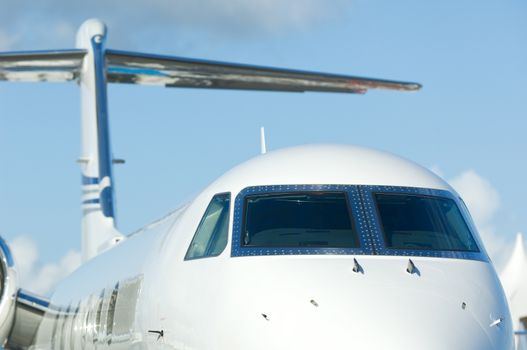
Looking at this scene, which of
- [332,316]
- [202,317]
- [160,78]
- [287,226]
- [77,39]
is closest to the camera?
[332,316]

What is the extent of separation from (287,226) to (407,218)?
95cm

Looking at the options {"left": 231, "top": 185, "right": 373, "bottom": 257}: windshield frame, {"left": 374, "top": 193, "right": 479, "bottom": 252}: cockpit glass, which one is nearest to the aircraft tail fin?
{"left": 374, "top": 193, "right": 479, "bottom": 252}: cockpit glass

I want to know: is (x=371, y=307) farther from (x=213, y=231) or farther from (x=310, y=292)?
(x=213, y=231)

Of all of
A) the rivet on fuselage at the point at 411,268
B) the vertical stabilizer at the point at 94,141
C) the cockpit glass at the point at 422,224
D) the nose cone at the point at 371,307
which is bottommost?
the nose cone at the point at 371,307

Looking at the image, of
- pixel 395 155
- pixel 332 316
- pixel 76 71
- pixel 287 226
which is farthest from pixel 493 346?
pixel 76 71

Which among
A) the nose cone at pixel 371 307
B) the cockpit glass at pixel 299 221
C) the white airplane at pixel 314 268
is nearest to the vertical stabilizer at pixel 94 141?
the white airplane at pixel 314 268

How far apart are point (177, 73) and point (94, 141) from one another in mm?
2123

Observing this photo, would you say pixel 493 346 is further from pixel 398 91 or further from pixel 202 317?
pixel 398 91

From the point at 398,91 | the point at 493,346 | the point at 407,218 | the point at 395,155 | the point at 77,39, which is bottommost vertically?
the point at 493,346

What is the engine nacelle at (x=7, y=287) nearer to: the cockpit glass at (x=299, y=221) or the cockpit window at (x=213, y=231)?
the cockpit window at (x=213, y=231)

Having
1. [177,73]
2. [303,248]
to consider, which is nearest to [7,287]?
[303,248]

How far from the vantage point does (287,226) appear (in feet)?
26.2

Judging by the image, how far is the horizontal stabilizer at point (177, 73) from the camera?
18203 millimetres

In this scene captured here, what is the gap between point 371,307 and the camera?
6.72m
